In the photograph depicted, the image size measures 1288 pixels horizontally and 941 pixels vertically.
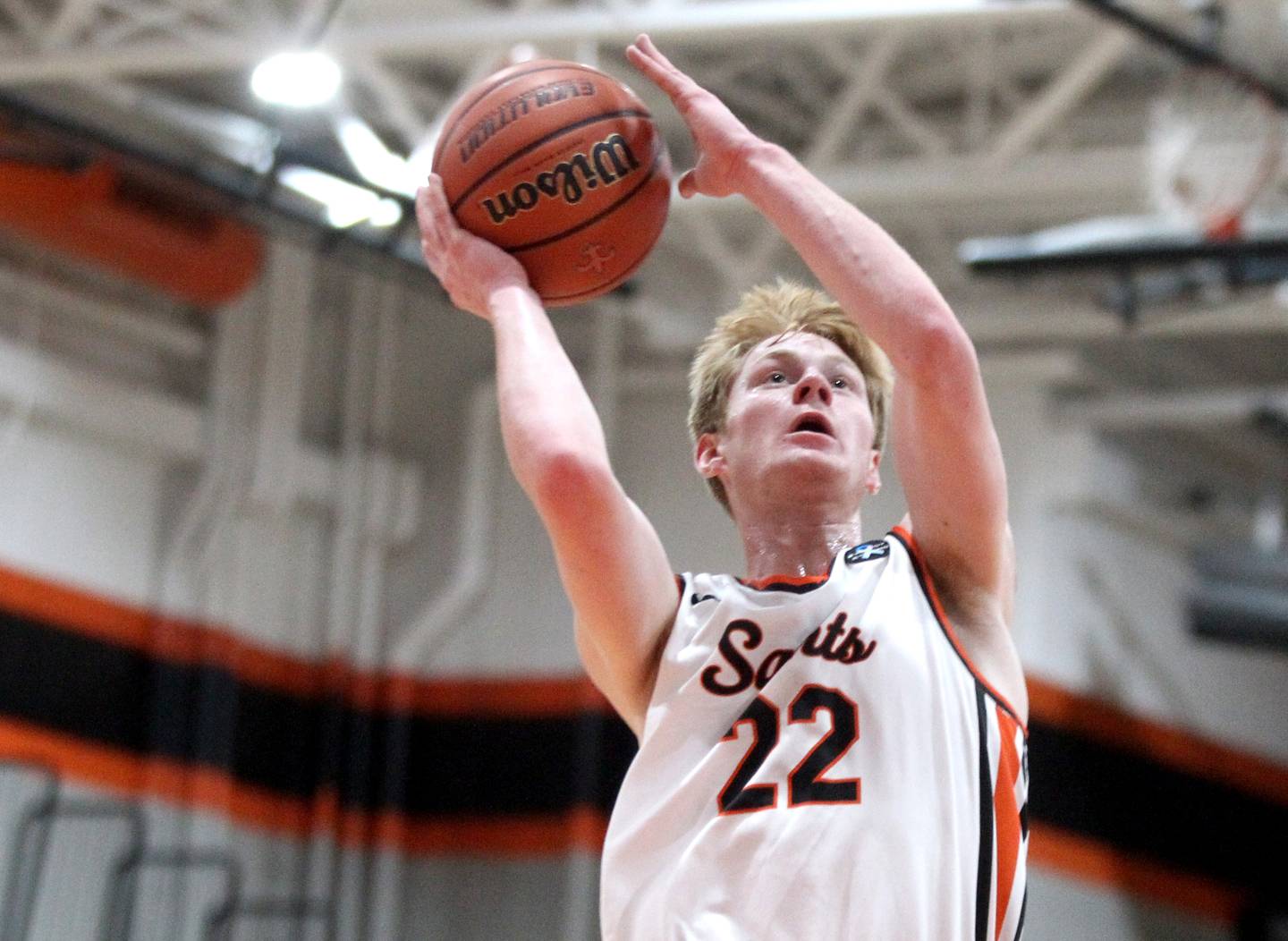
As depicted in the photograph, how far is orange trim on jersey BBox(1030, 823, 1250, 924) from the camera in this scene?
10.8 metres

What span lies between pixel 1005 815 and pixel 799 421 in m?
0.58

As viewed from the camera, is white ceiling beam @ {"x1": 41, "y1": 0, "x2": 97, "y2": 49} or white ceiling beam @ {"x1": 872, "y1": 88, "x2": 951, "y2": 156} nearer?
white ceiling beam @ {"x1": 41, "y1": 0, "x2": 97, "y2": 49}

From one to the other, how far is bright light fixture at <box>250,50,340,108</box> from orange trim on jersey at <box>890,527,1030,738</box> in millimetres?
5485

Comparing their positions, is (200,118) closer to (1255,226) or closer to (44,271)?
(44,271)

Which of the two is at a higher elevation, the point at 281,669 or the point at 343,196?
the point at 343,196

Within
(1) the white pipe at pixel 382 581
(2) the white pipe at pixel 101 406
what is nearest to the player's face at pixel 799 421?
(2) the white pipe at pixel 101 406

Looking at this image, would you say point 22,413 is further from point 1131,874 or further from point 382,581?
point 1131,874

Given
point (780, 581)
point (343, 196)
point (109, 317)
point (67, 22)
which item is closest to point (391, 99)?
point (343, 196)

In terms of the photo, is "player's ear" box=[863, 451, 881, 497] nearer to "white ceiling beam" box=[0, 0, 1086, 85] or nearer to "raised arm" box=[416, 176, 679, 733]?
"raised arm" box=[416, 176, 679, 733]

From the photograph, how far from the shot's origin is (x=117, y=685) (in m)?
10.2

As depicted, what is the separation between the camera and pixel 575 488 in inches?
91.7

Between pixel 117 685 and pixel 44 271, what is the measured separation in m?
2.16

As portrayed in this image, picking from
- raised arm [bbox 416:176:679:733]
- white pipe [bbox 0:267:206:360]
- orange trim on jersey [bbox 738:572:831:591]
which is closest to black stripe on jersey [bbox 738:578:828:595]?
orange trim on jersey [bbox 738:572:831:591]

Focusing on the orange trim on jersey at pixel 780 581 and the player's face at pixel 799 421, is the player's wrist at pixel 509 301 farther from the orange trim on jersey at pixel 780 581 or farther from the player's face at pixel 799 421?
the orange trim on jersey at pixel 780 581
